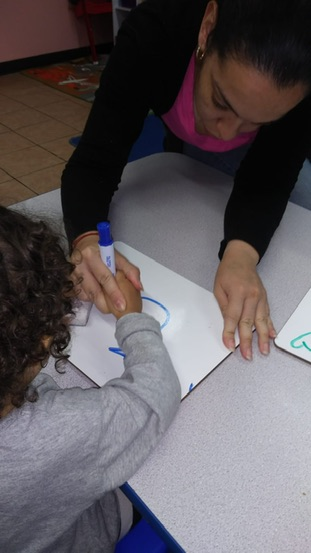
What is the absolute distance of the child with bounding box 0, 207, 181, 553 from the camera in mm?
414

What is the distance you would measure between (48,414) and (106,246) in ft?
0.94

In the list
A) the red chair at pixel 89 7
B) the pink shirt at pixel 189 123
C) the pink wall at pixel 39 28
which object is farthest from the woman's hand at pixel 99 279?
the red chair at pixel 89 7

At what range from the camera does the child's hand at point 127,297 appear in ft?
2.12

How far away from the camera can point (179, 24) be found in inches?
29.3

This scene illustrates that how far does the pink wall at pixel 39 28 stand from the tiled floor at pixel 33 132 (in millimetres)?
259

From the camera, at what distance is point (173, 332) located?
63 cm

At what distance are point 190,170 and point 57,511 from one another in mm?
840

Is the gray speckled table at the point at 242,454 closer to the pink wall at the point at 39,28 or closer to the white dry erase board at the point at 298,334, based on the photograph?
the white dry erase board at the point at 298,334

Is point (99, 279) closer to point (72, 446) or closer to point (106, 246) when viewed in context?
point (106, 246)

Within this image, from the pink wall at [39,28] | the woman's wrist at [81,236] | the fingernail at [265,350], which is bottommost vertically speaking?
the pink wall at [39,28]

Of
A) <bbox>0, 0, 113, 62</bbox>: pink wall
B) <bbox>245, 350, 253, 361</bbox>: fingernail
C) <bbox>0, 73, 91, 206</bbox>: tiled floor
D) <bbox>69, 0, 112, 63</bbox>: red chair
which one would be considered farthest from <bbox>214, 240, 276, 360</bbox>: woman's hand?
<bbox>69, 0, 112, 63</bbox>: red chair

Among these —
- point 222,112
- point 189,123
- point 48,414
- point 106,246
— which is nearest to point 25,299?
point 48,414

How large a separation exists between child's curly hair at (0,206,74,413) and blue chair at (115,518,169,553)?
202 millimetres

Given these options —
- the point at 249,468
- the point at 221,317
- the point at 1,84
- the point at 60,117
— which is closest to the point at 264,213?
the point at 221,317
